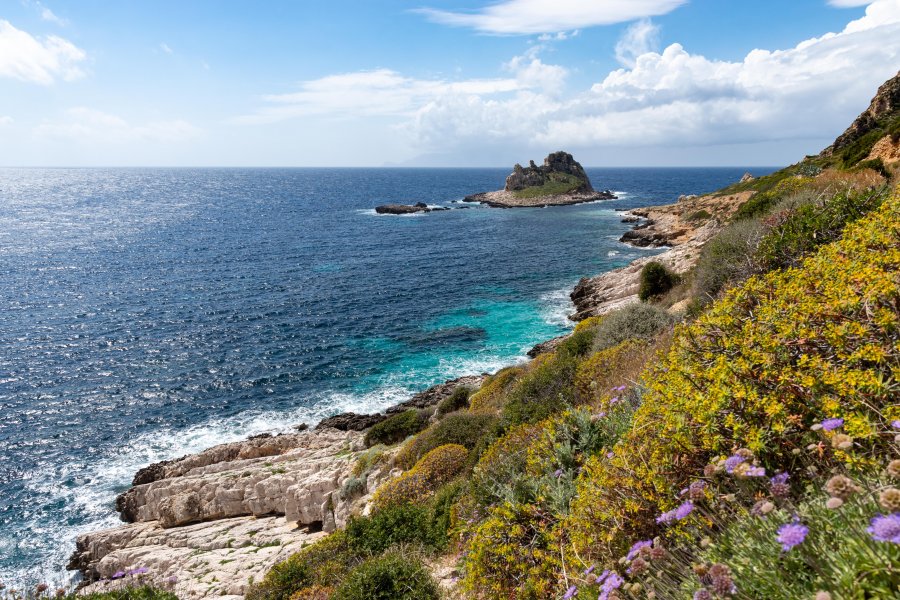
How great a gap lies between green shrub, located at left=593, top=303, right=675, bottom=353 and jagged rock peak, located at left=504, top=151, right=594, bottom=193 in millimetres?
143091

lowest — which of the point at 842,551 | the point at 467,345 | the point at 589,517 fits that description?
the point at 467,345

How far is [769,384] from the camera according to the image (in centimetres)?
417

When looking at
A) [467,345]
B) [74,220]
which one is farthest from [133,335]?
[74,220]

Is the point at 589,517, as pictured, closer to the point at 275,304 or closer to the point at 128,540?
the point at 128,540

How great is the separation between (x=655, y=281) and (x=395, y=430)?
22.8 metres

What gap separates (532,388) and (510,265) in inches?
2197

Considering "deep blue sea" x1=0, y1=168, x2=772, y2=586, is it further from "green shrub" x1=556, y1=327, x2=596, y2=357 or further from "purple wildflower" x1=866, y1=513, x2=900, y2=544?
"purple wildflower" x1=866, y1=513, x2=900, y2=544

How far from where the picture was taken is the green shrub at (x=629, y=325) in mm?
16391

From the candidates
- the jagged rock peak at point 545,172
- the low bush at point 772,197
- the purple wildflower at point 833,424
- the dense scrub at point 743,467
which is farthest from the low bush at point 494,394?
the jagged rock peak at point 545,172

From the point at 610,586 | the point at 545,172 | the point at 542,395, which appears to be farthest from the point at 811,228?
the point at 545,172

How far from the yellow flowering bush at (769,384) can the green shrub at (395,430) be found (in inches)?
781

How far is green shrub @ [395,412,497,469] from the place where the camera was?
16219 mm

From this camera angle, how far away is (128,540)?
21.5m

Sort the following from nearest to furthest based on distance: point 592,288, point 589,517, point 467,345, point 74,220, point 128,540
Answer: point 589,517
point 128,540
point 467,345
point 592,288
point 74,220
